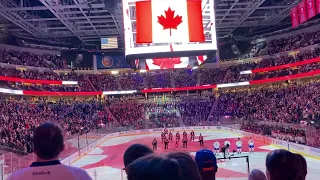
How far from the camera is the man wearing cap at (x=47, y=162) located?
2.27 m

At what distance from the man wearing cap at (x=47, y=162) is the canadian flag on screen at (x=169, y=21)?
20.3 feet

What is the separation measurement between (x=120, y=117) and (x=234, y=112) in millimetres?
14734

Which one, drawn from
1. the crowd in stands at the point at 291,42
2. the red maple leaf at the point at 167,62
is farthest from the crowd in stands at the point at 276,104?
the red maple leaf at the point at 167,62

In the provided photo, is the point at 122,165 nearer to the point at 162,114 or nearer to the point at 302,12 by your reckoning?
the point at 302,12

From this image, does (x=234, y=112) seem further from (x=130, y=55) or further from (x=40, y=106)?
(x=130, y=55)

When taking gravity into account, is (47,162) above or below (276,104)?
above

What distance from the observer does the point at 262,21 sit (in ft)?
131

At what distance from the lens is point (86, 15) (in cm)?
3189

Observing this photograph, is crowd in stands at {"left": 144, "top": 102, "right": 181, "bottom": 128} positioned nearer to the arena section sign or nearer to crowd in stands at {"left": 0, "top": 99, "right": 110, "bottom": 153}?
the arena section sign

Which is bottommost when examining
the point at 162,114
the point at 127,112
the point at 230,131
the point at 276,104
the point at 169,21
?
the point at 230,131

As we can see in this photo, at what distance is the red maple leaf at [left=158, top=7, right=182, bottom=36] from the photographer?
8.34m

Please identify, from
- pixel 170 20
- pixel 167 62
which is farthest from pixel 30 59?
pixel 170 20

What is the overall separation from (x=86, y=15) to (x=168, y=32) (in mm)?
25389

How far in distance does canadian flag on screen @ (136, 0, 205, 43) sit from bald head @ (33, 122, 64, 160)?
6179 mm
